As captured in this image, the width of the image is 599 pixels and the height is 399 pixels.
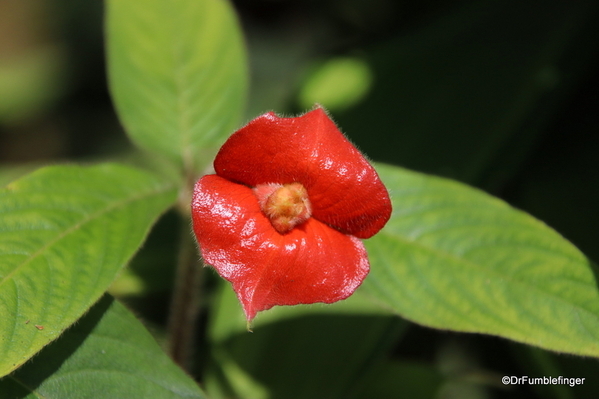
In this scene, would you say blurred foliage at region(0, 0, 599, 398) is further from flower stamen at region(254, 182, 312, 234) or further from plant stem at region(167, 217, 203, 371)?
flower stamen at region(254, 182, 312, 234)

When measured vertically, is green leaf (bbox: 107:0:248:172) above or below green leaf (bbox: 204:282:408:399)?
above

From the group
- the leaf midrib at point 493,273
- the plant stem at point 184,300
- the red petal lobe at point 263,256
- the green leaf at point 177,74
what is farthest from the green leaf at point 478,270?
the green leaf at point 177,74

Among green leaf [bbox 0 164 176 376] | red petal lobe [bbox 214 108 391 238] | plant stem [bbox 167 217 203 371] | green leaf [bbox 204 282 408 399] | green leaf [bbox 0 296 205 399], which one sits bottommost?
green leaf [bbox 204 282 408 399]

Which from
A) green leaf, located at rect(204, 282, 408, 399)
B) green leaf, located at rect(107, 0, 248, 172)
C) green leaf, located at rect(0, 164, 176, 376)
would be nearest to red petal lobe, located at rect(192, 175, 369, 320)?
green leaf, located at rect(0, 164, 176, 376)

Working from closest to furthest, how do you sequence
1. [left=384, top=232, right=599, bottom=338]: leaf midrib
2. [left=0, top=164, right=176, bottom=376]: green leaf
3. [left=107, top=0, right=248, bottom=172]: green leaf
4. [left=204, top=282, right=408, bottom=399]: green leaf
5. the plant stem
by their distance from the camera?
[left=0, top=164, right=176, bottom=376]: green leaf < [left=384, top=232, right=599, bottom=338]: leaf midrib < the plant stem < [left=107, top=0, right=248, bottom=172]: green leaf < [left=204, top=282, right=408, bottom=399]: green leaf

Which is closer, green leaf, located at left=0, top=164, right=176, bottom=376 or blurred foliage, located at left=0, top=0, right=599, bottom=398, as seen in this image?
green leaf, located at left=0, top=164, right=176, bottom=376

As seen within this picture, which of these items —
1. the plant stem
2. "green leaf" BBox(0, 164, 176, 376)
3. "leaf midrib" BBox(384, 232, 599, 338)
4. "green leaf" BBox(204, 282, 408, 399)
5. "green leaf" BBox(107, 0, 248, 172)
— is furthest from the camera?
"green leaf" BBox(204, 282, 408, 399)
